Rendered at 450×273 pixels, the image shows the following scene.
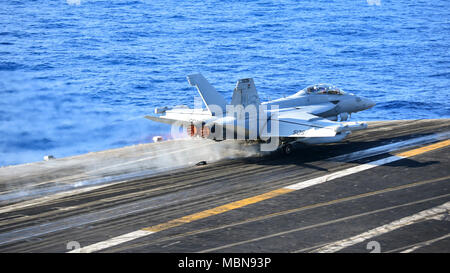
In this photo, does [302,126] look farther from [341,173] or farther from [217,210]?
[217,210]

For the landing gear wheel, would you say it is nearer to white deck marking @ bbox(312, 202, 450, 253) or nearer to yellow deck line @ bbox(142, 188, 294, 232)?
yellow deck line @ bbox(142, 188, 294, 232)

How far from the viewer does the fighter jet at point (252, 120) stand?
1100 inches

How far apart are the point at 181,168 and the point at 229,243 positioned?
36.6 feet

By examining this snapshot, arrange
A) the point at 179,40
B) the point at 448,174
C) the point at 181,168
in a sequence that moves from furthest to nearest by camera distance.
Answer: the point at 179,40 < the point at 181,168 < the point at 448,174

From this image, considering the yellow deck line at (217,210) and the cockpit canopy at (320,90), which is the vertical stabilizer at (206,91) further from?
the yellow deck line at (217,210)

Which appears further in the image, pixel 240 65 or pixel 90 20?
pixel 90 20

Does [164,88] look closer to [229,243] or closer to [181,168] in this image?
[181,168]

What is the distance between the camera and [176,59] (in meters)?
78.9

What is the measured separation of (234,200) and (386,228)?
21.5 ft

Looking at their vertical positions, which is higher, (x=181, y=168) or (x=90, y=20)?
(x=90, y=20)

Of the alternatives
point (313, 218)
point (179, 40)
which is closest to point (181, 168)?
point (313, 218)
